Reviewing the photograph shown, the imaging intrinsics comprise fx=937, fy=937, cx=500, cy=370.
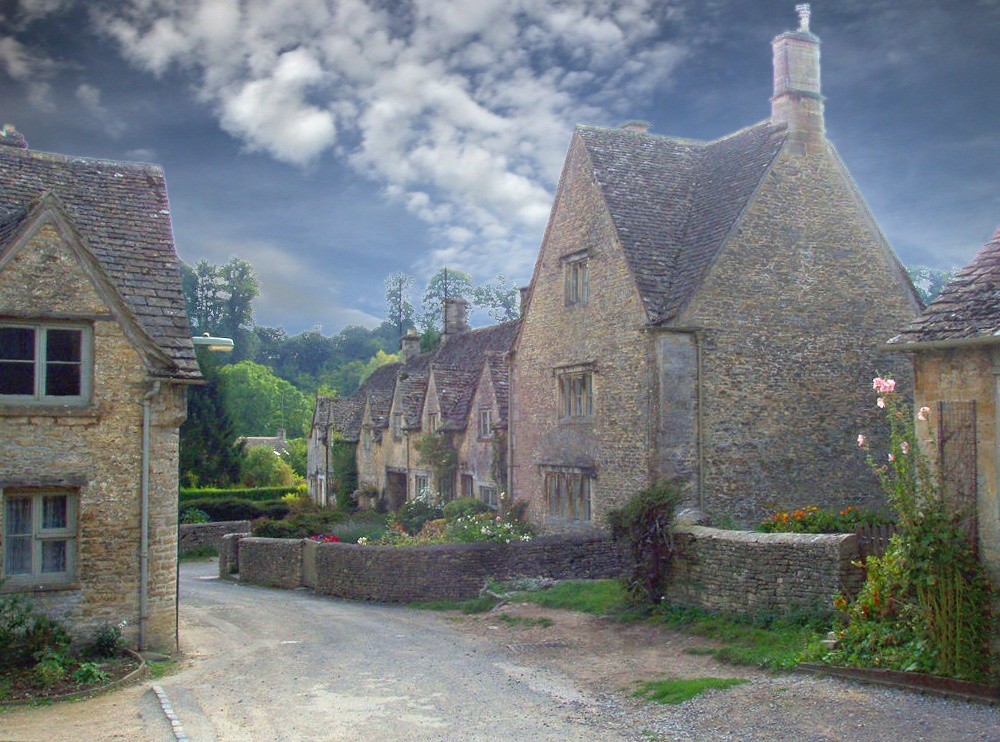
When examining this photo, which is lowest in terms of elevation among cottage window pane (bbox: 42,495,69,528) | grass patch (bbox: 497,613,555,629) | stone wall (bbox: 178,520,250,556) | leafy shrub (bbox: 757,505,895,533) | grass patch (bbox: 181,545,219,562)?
grass patch (bbox: 181,545,219,562)

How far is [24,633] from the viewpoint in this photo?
14.3 m

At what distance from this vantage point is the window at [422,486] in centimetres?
3660

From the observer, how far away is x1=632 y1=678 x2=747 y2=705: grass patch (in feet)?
39.3

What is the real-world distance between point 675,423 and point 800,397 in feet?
11.2

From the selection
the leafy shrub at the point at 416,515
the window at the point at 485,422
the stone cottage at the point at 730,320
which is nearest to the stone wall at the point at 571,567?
the stone cottage at the point at 730,320

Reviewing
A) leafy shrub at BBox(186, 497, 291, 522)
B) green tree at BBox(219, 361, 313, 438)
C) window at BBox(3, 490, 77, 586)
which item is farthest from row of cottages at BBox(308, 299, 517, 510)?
green tree at BBox(219, 361, 313, 438)

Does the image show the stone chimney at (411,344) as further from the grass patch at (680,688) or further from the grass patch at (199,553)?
the grass patch at (680,688)

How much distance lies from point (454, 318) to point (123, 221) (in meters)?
29.8

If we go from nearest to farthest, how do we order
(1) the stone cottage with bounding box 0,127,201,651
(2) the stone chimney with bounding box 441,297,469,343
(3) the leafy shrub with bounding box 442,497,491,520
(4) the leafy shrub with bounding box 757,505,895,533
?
(1) the stone cottage with bounding box 0,127,201,651
(4) the leafy shrub with bounding box 757,505,895,533
(3) the leafy shrub with bounding box 442,497,491,520
(2) the stone chimney with bounding box 441,297,469,343

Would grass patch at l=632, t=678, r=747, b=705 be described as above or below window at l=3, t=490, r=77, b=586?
below

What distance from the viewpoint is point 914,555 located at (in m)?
12.1

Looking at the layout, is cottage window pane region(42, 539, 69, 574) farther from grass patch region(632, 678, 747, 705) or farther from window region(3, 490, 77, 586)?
grass patch region(632, 678, 747, 705)

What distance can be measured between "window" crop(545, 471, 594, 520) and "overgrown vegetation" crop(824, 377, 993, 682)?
11642mm

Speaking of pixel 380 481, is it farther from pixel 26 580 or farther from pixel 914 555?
pixel 914 555
